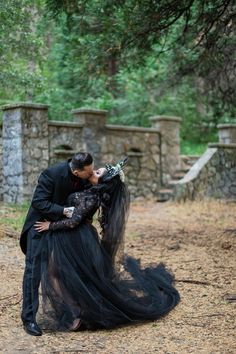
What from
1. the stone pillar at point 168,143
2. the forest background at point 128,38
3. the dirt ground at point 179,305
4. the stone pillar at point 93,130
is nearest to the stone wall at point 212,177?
the stone pillar at point 168,143

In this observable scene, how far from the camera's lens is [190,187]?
15102 millimetres

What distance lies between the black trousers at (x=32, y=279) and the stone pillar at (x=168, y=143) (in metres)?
11.2

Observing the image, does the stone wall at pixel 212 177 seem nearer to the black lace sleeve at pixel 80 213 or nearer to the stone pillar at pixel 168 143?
the stone pillar at pixel 168 143

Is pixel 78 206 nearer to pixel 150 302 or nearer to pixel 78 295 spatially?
pixel 78 295

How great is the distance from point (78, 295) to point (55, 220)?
2.27 ft

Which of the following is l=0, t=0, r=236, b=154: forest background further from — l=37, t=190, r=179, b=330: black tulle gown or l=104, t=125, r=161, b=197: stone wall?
l=37, t=190, r=179, b=330: black tulle gown

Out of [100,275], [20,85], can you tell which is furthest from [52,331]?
[20,85]

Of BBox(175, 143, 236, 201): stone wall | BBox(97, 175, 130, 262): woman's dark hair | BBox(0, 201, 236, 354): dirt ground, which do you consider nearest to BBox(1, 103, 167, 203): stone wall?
BBox(175, 143, 236, 201): stone wall

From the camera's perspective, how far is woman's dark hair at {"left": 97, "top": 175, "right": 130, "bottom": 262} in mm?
5469

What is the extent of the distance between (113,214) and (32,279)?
95cm

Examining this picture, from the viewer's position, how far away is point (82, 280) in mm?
5176

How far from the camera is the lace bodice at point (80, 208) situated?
5.25 m

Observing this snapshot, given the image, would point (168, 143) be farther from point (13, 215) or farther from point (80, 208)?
point (80, 208)

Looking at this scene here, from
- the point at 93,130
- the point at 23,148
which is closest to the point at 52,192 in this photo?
the point at 23,148
